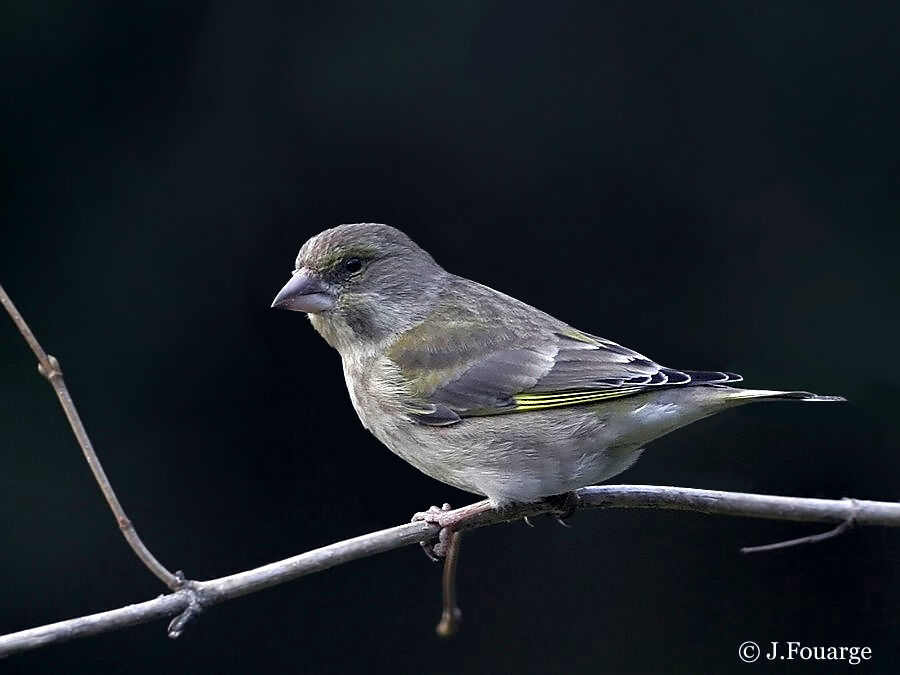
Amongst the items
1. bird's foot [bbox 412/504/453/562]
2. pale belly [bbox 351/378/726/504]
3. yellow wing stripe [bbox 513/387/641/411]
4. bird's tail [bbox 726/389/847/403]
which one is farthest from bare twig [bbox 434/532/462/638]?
bird's tail [bbox 726/389/847/403]

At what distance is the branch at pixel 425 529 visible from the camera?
110 inches

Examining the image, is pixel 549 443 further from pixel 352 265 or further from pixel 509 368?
pixel 352 265

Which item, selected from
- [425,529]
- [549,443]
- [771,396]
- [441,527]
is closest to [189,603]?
[425,529]

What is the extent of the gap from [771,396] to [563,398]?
0.77 metres

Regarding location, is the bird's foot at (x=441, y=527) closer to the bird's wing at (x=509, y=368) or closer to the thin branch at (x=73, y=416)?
the bird's wing at (x=509, y=368)

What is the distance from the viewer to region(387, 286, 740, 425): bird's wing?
3.80 meters

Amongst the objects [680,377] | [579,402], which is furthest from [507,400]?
[680,377]

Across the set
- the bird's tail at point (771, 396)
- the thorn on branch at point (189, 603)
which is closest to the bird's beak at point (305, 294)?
the thorn on branch at point (189, 603)

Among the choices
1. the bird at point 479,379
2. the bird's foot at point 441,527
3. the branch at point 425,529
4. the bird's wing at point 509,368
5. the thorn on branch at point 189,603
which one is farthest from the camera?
the bird's wing at point 509,368

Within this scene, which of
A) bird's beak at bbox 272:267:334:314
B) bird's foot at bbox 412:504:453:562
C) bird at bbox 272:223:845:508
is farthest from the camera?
bird's beak at bbox 272:267:334:314

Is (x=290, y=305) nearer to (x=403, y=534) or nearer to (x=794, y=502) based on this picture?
(x=403, y=534)

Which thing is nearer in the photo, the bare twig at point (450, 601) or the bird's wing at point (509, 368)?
the bare twig at point (450, 601)

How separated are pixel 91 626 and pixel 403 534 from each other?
0.95 m

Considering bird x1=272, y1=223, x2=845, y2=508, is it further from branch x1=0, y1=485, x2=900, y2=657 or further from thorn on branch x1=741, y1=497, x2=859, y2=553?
thorn on branch x1=741, y1=497, x2=859, y2=553
